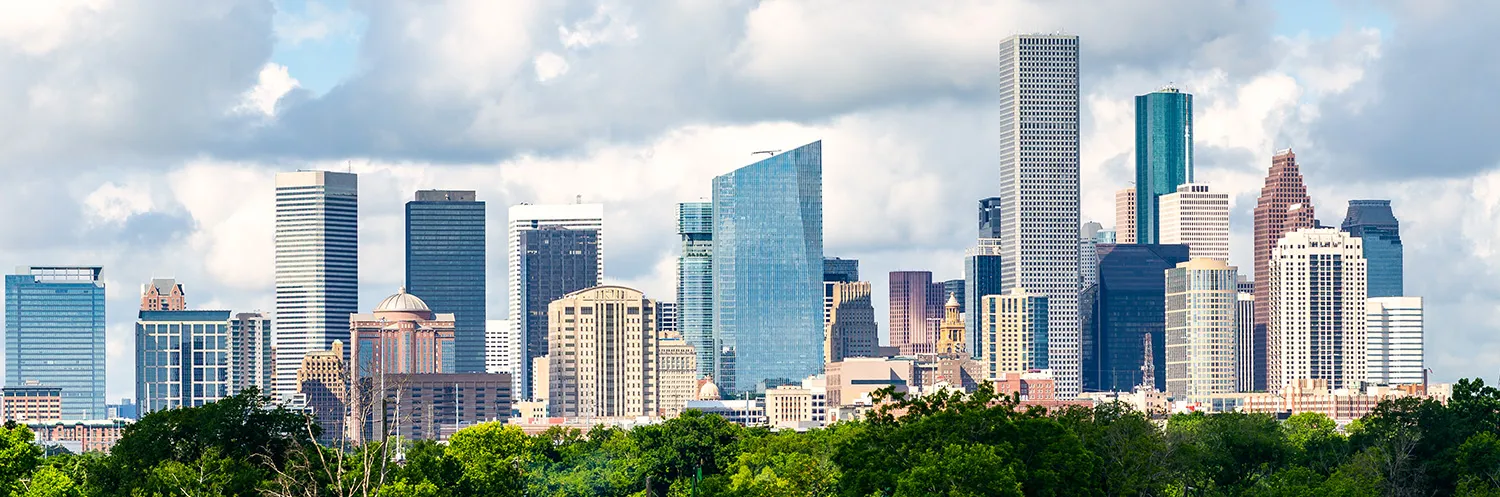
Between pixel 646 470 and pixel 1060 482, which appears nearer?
pixel 1060 482

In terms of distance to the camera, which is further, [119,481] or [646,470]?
[646,470]

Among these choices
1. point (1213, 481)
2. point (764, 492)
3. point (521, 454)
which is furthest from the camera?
point (521, 454)

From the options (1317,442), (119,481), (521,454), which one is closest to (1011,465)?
(119,481)

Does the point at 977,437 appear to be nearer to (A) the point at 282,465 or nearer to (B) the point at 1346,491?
(B) the point at 1346,491

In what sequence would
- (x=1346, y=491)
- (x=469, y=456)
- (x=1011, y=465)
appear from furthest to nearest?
(x=469, y=456) → (x=1346, y=491) → (x=1011, y=465)

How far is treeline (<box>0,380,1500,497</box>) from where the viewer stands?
3733 inches

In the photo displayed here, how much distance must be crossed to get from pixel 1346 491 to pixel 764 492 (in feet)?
90.1

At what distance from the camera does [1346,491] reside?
107500mm

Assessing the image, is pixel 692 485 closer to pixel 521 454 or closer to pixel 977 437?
pixel 521 454

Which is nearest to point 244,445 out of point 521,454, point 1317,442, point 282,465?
point 282,465

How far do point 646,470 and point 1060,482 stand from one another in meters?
46.3

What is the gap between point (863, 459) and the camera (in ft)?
333

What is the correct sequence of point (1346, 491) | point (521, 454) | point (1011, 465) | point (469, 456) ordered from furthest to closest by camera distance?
point (521, 454) → point (469, 456) → point (1346, 491) → point (1011, 465)

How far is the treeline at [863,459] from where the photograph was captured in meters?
94.8
